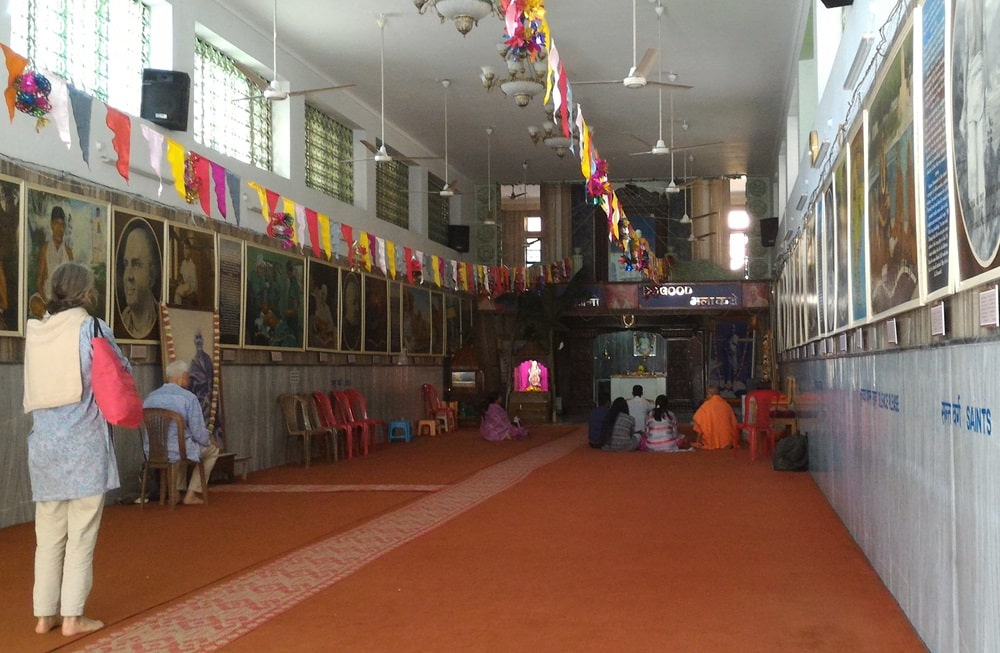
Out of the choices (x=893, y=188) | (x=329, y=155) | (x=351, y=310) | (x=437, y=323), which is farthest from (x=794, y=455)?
(x=437, y=323)

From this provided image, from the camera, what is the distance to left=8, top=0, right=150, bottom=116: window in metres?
9.42

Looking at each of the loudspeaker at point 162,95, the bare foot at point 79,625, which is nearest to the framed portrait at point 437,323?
the loudspeaker at point 162,95

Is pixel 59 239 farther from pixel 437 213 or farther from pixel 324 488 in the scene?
pixel 437 213

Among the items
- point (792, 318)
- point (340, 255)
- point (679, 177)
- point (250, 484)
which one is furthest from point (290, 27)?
point (679, 177)

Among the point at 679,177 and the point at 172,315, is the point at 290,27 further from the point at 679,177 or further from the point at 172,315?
the point at 679,177

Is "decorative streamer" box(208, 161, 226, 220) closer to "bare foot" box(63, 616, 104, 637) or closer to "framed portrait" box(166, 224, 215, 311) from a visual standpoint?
"framed portrait" box(166, 224, 215, 311)

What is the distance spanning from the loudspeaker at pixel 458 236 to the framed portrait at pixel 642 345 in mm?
8221

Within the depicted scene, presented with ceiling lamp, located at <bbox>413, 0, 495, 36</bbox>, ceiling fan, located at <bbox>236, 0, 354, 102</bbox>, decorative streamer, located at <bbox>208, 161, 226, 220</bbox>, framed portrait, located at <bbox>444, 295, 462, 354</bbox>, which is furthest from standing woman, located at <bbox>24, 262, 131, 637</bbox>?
framed portrait, located at <bbox>444, 295, 462, 354</bbox>

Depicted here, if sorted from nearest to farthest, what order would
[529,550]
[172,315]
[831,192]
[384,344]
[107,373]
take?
[107,373] → [529,550] → [831,192] → [172,315] → [384,344]

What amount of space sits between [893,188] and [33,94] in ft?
20.4

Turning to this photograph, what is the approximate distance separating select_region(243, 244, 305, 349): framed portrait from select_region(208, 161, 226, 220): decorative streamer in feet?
4.65

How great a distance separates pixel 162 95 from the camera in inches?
433

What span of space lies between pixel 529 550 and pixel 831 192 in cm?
390

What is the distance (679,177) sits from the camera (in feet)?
82.1
